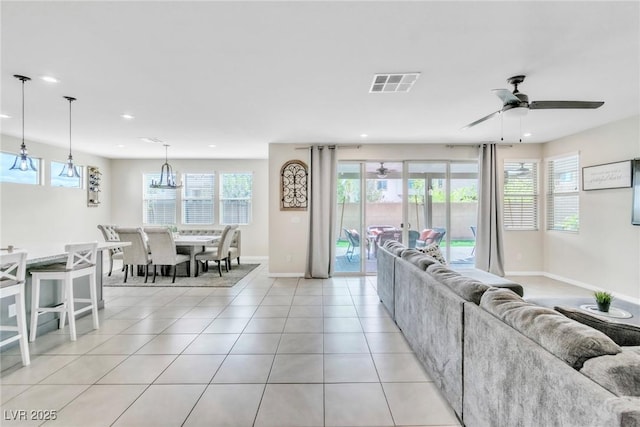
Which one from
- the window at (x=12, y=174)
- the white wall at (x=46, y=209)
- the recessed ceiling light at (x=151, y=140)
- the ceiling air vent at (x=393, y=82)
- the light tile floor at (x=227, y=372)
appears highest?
the recessed ceiling light at (x=151, y=140)

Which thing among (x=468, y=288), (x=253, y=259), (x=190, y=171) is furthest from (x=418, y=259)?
(x=190, y=171)

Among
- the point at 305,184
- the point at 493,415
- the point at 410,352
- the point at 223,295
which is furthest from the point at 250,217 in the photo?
the point at 493,415

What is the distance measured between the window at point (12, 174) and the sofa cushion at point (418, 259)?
6.32m

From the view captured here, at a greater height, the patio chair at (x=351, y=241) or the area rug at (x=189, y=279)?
the patio chair at (x=351, y=241)

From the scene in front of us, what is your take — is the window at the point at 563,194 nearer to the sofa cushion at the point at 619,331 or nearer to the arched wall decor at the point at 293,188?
the arched wall decor at the point at 293,188

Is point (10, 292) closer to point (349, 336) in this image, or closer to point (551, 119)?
point (349, 336)

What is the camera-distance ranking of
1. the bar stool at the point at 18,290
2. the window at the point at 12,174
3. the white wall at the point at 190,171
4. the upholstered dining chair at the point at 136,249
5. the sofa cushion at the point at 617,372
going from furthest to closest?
the white wall at the point at 190,171
the upholstered dining chair at the point at 136,249
the window at the point at 12,174
the bar stool at the point at 18,290
the sofa cushion at the point at 617,372

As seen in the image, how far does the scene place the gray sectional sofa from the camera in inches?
39.2

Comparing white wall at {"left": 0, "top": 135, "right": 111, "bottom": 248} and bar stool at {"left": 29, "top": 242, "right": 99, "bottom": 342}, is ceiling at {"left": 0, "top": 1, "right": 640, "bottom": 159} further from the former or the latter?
bar stool at {"left": 29, "top": 242, "right": 99, "bottom": 342}

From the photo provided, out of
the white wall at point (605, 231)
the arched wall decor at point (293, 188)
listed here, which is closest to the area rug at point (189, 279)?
the arched wall decor at point (293, 188)

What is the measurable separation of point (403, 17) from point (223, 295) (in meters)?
4.31

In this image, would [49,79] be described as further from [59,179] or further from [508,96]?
[59,179]

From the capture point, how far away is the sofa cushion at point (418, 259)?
2896 millimetres

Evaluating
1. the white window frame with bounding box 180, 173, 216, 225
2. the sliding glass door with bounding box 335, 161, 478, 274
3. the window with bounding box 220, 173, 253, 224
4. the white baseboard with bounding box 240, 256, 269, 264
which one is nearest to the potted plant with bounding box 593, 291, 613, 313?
the sliding glass door with bounding box 335, 161, 478, 274
